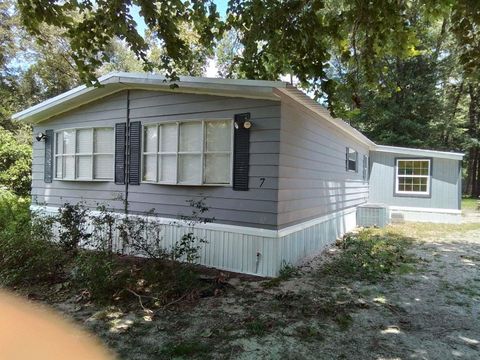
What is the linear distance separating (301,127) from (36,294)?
477cm

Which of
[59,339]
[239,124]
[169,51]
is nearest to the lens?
[59,339]

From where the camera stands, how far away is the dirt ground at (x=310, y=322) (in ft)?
10.7

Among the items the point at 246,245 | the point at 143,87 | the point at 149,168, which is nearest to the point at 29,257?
the point at 149,168

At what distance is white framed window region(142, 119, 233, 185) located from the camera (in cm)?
596

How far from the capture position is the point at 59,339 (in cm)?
342

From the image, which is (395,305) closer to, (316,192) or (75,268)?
(316,192)

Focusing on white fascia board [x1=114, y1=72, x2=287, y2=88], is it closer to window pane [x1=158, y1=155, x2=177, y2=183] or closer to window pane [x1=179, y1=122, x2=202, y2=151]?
window pane [x1=179, y1=122, x2=202, y2=151]

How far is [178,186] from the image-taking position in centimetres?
638

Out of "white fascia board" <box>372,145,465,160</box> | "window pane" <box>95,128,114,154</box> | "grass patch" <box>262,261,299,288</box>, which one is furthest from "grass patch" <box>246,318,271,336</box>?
"white fascia board" <box>372,145,465,160</box>

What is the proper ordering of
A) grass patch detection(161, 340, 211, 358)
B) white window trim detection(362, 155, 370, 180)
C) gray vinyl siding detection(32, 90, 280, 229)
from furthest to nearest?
white window trim detection(362, 155, 370, 180)
gray vinyl siding detection(32, 90, 280, 229)
grass patch detection(161, 340, 211, 358)

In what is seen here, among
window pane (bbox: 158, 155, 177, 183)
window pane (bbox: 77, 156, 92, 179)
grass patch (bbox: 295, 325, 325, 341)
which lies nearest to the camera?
grass patch (bbox: 295, 325, 325, 341)

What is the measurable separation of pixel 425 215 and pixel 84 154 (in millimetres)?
11398

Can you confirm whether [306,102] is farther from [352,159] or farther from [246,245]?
[352,159]

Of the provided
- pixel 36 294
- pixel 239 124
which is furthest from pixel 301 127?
pixel 36 294
